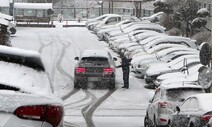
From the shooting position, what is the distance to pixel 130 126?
51.8ft

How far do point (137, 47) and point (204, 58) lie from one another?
13385 mm

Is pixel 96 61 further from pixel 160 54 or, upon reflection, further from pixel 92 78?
pixel 160 54

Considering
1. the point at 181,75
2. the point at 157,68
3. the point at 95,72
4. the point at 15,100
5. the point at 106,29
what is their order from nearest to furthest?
the point at 15,100 < the point at 181,75 < the point at 95,72 < the point at 157,68 < the point at 106,29

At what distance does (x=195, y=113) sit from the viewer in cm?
1000

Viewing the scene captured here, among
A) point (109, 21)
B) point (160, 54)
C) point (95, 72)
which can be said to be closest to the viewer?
point (95, 72)

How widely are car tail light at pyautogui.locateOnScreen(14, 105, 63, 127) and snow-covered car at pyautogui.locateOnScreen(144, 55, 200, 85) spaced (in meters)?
19.5

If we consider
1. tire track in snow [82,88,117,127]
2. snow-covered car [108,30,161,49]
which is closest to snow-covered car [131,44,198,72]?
tire track in snow [82,88,117,127]

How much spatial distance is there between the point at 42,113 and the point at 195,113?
244 inches

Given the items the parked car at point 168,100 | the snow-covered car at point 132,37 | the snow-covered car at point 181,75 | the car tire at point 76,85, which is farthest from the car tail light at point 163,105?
the snow-covered car at point 132,37

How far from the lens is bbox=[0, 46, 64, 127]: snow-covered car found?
404 cm

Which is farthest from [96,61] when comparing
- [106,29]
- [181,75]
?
[106,29]

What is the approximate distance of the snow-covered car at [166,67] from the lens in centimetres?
2389

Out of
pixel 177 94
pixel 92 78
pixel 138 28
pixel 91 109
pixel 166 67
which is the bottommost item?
pixel 91 109

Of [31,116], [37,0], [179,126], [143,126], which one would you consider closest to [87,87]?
[143,126]
